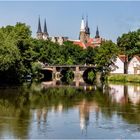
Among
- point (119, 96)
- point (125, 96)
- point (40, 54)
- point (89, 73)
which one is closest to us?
point (119, 96)

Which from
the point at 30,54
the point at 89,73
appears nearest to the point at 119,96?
the point at 30,54

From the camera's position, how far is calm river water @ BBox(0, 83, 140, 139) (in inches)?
1236

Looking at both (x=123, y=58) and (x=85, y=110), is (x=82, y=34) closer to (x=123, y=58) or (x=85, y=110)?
(x=123, y=58)

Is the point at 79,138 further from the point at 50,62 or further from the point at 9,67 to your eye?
the point at 50,62

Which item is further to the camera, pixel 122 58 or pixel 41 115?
pixel 122 58

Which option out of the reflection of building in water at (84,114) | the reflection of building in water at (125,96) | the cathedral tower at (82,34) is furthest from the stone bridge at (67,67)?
the cathedral tower at (82,34)

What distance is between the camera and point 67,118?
38562mm

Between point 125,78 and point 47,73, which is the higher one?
point 47,73

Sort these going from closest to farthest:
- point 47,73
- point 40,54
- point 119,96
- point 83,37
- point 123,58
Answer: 1. point 119,96
2. point 40,54
3. point 123,58
4. point 47,73
5. point 83,37

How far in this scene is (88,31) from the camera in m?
196

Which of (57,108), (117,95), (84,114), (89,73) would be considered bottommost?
(84,114)

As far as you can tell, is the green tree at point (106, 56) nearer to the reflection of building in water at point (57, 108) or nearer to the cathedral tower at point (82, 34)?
the reflection of building in water at point (57, 108)

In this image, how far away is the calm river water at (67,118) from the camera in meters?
31.4

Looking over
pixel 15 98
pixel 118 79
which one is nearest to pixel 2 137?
pixel 15 98
